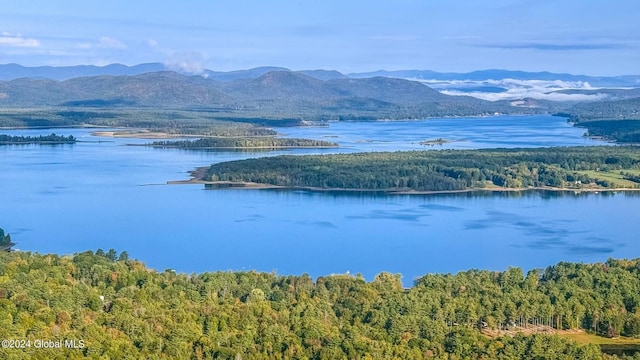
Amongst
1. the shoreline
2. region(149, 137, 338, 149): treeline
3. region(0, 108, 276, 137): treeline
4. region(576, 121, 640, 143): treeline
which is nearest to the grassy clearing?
the shoreline

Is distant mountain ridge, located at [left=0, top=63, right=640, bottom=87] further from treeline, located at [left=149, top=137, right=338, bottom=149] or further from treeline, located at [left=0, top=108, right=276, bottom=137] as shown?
treeline, located at [left=149, top=137, right=338, bottom=149]

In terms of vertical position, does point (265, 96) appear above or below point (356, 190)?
above

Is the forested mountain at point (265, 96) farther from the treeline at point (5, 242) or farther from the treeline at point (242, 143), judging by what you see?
the treeline at point (5, 242)

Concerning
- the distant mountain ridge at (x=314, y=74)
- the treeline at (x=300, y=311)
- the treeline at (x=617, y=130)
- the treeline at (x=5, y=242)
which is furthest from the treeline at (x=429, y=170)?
the distant mountain ridge at (x=314, y=74)

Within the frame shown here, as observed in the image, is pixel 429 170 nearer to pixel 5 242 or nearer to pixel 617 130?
pixel 5 242

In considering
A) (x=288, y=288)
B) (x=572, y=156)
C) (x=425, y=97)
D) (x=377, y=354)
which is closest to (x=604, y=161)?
(x=572, y=156)

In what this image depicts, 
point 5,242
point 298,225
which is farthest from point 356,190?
point 5,242
